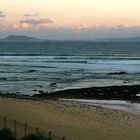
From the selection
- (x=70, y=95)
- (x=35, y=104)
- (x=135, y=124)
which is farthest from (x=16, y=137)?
(x=70, y=95)

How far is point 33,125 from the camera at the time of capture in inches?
1188

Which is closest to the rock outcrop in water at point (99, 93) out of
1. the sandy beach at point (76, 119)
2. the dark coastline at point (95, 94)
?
the dark coastline at point (95, 94)

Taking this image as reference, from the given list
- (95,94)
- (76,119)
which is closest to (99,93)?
(95,94)

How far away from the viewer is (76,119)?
33.1m

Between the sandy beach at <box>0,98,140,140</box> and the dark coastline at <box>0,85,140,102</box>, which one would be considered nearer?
the sandy beach at <box>0,98,140,140</box>

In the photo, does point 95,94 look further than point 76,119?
Yes

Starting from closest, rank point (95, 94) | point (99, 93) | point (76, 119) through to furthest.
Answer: point (76, 119) < point (95, 94) < point (99, 93)

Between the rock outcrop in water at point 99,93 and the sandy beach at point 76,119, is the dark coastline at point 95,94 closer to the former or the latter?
the rock outcrop in water at point 99,93

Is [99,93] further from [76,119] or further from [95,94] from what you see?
[76,119]

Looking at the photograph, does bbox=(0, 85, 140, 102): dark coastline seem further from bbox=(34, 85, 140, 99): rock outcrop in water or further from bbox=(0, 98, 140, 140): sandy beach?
bbox=(0, 98, 140, 140): sandy beach

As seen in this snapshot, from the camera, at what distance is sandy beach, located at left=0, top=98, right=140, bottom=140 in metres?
28.3

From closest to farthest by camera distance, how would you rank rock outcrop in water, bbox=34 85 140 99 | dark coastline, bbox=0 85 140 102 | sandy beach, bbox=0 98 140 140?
sandy beach, bbox=0 98 140 140 → dark coastline, bbox=0 85 140 102 → rock outcrop in water, bbox=34 85 140 99

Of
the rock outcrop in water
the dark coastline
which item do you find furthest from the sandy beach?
the rock outcrop in water

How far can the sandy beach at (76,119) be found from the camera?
2834 centimetres
